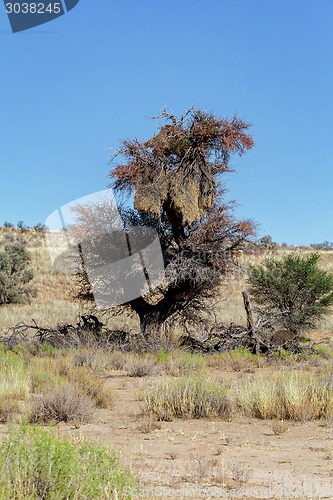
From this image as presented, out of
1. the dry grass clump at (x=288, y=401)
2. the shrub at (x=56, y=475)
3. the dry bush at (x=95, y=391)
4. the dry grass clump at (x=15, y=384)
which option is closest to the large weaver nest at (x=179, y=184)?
the dry bush at (x=95, y=391)

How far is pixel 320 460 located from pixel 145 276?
10649mm

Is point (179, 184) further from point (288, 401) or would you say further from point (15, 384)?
point (288, 401)

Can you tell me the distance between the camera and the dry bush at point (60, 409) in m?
7.09

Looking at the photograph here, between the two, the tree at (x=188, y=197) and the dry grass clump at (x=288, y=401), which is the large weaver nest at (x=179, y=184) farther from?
the dry grass clump at (x=288, y=401)

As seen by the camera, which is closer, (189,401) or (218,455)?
(218,455)

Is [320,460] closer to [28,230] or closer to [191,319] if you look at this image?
[191,319]

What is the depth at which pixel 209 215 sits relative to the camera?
49.9ft

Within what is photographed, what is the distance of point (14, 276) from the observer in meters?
33.7

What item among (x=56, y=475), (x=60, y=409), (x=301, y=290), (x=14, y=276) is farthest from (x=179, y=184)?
(x=14, y=276)

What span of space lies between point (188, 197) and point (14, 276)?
23.1 m

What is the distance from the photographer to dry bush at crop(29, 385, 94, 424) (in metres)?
7.09

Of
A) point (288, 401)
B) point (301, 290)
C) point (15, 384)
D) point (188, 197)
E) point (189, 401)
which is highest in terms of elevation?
point (188, 197)

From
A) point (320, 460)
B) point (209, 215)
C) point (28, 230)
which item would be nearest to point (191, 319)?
point (209, 215)

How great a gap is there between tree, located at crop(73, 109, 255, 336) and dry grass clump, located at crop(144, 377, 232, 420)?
641 cm
